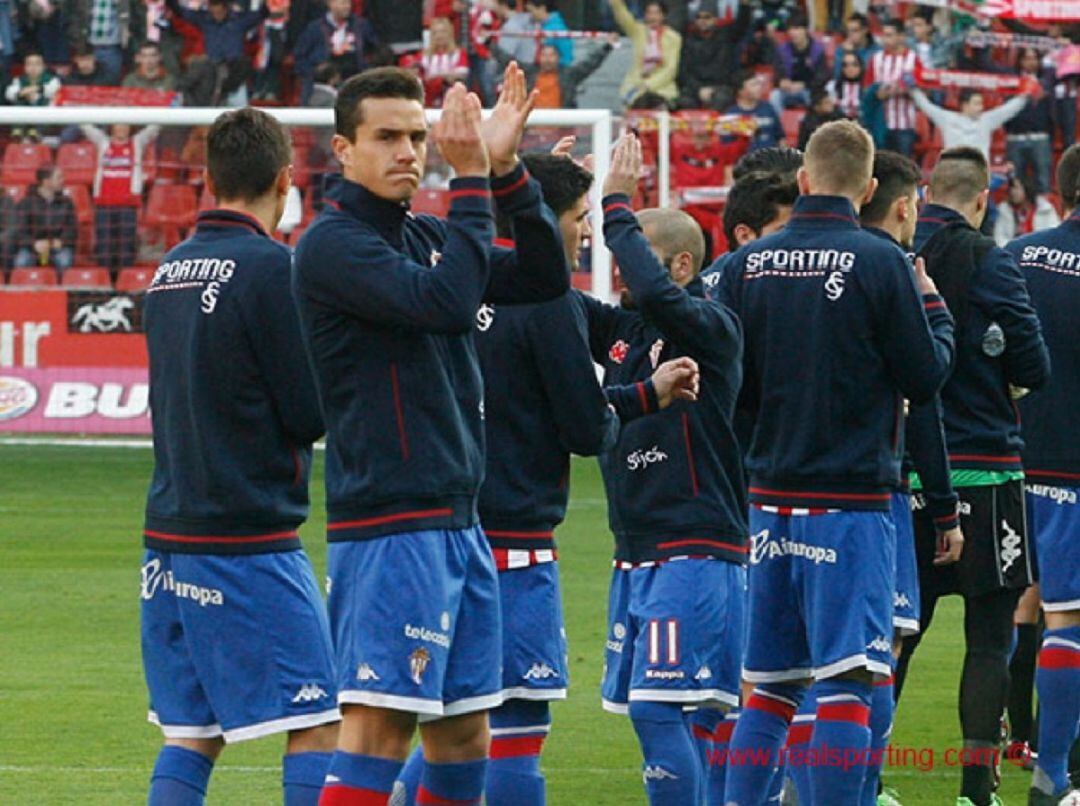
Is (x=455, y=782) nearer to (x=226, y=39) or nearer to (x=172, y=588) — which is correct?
(x=172, y=588)

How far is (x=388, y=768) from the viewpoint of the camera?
5215mm

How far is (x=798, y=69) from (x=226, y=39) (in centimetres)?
640

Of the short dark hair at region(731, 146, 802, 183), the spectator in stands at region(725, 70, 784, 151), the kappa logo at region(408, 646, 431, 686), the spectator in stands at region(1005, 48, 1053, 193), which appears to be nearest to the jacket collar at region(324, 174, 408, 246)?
the kappa logo at region(408, 646, 431, 686)

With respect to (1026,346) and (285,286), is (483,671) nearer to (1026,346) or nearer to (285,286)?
(285,286)

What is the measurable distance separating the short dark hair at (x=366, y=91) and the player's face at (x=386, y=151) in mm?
15

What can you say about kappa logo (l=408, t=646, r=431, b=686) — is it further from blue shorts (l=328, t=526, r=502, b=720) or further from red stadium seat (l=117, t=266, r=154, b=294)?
red stadium seat (l=117, t=266, r=154, b=294)

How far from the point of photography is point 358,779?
5172 millimetres

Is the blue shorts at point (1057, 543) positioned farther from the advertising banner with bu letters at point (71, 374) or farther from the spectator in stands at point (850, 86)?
the spectator in stands at point (850, 86)

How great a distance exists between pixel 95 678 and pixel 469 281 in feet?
17.0

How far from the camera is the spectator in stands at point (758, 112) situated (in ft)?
77.3

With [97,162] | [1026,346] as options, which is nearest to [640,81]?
[97,162]

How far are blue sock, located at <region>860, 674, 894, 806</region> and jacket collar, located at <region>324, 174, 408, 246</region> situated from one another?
237 centimetres

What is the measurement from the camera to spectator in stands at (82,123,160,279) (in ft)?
66.2

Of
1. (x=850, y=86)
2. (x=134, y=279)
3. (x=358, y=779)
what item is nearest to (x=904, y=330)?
(x=358, y=779)
